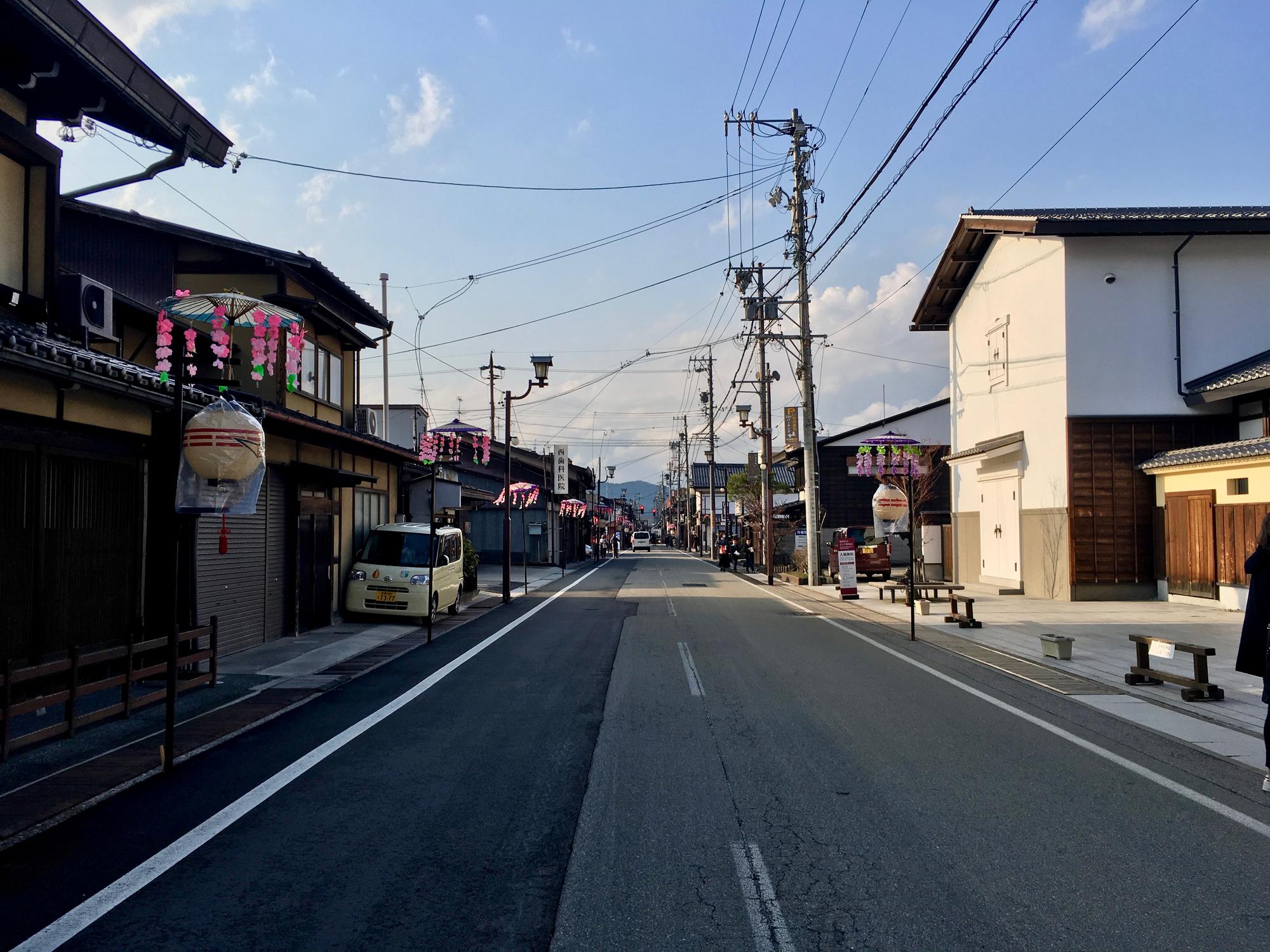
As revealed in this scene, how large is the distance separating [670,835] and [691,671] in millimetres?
6611

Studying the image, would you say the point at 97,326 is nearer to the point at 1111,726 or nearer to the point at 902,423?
the point at 1111,726

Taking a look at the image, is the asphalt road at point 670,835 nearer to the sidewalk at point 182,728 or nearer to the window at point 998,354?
the sidewalk at point 182,728

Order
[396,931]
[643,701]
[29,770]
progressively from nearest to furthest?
[396,931] < [29,770] < [643,701]

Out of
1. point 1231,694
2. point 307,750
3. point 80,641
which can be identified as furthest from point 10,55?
point 1231,694

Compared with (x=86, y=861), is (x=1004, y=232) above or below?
above

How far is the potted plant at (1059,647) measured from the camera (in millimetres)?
13047

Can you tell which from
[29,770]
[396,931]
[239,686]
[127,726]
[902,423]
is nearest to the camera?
[396,931]

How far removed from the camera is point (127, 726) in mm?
8750

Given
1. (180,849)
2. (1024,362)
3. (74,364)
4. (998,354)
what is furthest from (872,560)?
(180,849)

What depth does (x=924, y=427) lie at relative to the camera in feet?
148

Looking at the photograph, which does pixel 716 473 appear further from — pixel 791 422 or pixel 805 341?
pixel 805 341

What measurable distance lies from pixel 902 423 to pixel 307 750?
4085 cm

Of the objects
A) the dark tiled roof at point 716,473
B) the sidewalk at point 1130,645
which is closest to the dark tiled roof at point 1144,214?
the sidewalk at point 1130,645

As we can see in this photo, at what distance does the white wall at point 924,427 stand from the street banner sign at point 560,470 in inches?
608
